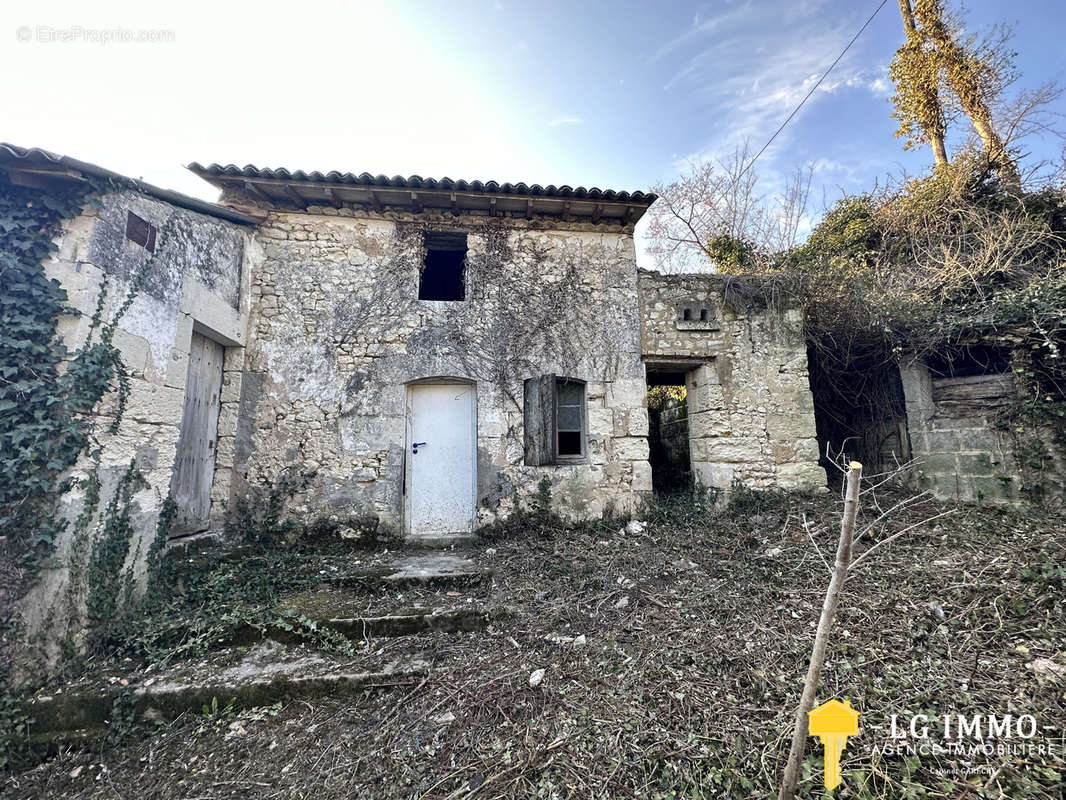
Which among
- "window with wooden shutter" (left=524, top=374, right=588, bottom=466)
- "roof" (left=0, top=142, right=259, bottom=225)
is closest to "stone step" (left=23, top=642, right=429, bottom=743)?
"window with wooden shutter" (left=524, top=374, right=588, bottom=466)

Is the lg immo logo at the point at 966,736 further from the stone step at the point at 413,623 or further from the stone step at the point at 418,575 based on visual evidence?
the stone step at the point at 418,575

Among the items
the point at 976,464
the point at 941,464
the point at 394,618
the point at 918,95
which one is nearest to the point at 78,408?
the point at 394,618

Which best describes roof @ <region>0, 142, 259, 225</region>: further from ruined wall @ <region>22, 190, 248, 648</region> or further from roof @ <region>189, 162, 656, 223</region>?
roof @ <region>189, 162, 656, 223</region>

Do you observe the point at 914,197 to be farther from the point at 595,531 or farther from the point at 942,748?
the point at 942,748

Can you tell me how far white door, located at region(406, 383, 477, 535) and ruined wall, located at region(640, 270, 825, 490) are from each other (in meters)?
2.62

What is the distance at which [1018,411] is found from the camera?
4449 mm

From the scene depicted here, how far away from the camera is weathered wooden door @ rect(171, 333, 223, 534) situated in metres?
4.18

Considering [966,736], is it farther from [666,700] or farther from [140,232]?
[140,232]

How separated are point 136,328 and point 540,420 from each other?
3.87 m

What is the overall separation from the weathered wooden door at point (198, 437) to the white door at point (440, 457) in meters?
2.14

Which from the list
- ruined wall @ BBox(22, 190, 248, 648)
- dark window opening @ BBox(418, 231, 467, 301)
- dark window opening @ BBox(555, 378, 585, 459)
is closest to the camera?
ruined wall @ BBox(22, 190, 248, 648)

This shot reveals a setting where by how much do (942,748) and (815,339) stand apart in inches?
192

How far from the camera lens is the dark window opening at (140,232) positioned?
3.37m

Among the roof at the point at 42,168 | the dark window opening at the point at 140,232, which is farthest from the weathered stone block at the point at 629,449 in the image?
the roof at the point at 42,168
